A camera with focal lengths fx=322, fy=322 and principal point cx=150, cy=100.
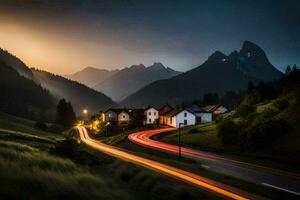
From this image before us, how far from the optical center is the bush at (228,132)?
178 feet

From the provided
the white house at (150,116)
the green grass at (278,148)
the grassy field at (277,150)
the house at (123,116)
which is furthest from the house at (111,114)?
the grassy field at (277,150)

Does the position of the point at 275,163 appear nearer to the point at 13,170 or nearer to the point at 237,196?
the point at 237,196

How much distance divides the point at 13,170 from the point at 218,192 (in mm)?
16226

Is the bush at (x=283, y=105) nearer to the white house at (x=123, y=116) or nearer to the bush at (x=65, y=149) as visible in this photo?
the bush at (x=65, y=149)

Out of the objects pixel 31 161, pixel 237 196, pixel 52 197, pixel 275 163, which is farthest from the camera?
pixel 275 163

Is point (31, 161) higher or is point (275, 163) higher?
point (31, 161)

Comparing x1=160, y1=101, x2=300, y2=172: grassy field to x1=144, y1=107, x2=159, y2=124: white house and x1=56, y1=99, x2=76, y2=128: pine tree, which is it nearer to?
x1=144, y1=107, x2=159, y2=124: white house

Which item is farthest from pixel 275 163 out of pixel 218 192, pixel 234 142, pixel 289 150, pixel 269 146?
pixel 218 192

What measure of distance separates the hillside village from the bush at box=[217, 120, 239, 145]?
2156 inches

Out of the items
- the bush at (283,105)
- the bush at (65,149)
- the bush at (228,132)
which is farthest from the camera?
the bush at (283,105)

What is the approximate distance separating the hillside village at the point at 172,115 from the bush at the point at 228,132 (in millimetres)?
54752

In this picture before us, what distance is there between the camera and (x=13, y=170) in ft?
39.4

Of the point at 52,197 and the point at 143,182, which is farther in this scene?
the point at 143,182

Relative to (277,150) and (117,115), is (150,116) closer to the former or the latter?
(117,115)
